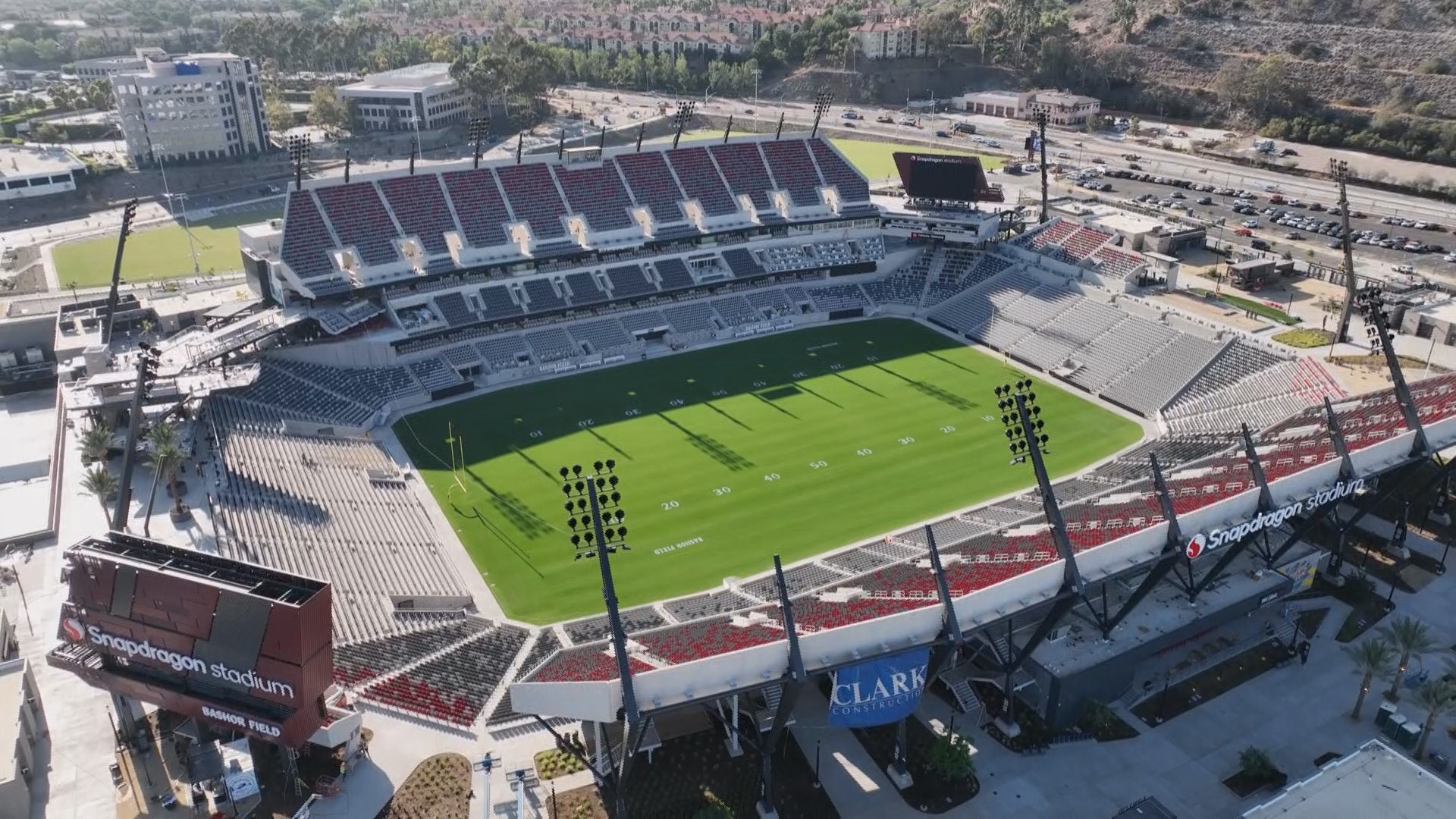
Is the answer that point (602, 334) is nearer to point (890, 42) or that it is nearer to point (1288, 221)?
point (1288, 221)

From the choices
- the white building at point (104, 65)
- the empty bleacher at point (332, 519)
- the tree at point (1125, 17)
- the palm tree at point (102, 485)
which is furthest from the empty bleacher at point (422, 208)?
the tree at point (1125, 17)

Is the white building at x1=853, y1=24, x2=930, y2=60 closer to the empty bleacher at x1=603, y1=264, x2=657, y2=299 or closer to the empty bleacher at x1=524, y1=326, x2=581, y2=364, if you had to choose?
the empty bleacher at x1=603, y1=264, x2=657, y2=299

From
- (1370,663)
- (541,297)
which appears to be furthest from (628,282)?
(1370,663)

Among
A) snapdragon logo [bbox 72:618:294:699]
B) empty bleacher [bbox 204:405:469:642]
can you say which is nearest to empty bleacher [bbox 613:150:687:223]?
empty bleacher [bbox 204:405:469:642]

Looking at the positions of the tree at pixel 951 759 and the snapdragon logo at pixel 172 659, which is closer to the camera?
the snapdragon logo at pixel 172 659

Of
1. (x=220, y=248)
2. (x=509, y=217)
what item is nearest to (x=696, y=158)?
(x=509, y=217)

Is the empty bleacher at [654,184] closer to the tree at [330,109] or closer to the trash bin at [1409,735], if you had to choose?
the trash bin at [1409,735]
